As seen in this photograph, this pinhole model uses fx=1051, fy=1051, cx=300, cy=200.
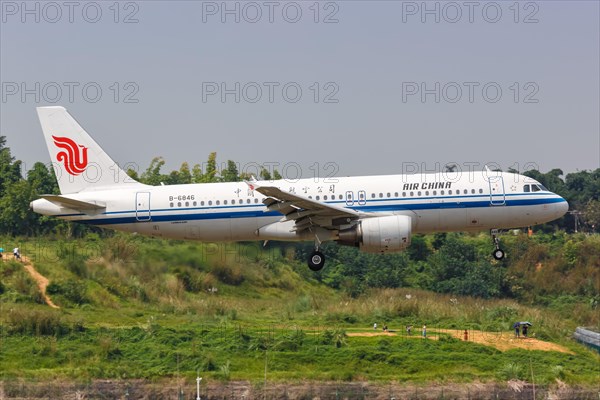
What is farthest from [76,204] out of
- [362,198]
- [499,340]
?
[499,340]

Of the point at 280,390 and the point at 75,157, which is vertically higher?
the point at 75,157

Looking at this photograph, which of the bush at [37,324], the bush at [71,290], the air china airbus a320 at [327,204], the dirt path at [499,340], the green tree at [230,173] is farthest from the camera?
the green tree at [230,173]

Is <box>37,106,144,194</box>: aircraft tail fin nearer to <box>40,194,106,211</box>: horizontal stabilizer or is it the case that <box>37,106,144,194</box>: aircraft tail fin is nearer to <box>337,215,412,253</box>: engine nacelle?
<box>40,194,106,211</box>: horizontal stabilizer

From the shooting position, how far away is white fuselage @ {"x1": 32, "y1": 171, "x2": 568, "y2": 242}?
1961 inches

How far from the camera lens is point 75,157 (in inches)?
2098

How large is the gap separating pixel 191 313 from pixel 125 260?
8.07 metres


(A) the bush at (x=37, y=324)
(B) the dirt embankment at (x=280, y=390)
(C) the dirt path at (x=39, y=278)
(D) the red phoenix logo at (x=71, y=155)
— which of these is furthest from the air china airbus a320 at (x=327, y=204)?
(C) the dirt path at (x=39, y=278)

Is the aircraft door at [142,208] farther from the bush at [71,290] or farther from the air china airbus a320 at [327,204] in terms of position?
the bush at [71,290]

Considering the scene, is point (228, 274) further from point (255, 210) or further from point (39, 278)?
point (255, 210)

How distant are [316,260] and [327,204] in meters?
3.31

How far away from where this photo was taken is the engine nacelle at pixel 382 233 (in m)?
48.5

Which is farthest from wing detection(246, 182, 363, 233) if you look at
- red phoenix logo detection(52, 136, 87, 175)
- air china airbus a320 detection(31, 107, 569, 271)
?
red phoenix logo detection(52, 136, 87, 175)

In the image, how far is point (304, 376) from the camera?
2510 inches

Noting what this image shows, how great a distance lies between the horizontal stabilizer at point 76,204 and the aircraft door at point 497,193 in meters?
18.6
